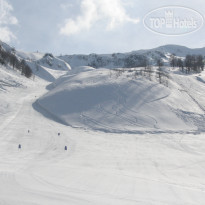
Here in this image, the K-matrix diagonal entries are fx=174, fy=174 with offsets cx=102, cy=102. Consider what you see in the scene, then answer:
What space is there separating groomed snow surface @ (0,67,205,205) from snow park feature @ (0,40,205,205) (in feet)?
0.08

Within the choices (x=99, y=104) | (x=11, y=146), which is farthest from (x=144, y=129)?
(x=11, y=146)

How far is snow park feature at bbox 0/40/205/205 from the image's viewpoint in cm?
530

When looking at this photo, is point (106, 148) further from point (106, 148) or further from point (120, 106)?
point (120, 106)

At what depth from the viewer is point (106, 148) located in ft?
40.2

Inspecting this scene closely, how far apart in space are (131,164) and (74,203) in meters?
5.49

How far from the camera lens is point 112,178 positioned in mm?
6805

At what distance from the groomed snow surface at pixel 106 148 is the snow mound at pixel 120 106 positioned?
106mm

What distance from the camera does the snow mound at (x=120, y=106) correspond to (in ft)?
59.3

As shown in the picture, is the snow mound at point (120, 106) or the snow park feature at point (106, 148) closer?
the snow park feature at point (106, 148)

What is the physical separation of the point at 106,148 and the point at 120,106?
A: 1025 cm

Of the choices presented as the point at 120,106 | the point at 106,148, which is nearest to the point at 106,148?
the point at 106,148

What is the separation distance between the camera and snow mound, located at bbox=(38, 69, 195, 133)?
18.1 meters

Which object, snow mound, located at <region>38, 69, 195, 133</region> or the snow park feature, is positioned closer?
the snow park feature

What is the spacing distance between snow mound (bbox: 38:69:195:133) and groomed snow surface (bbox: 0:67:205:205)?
0.11 metres
